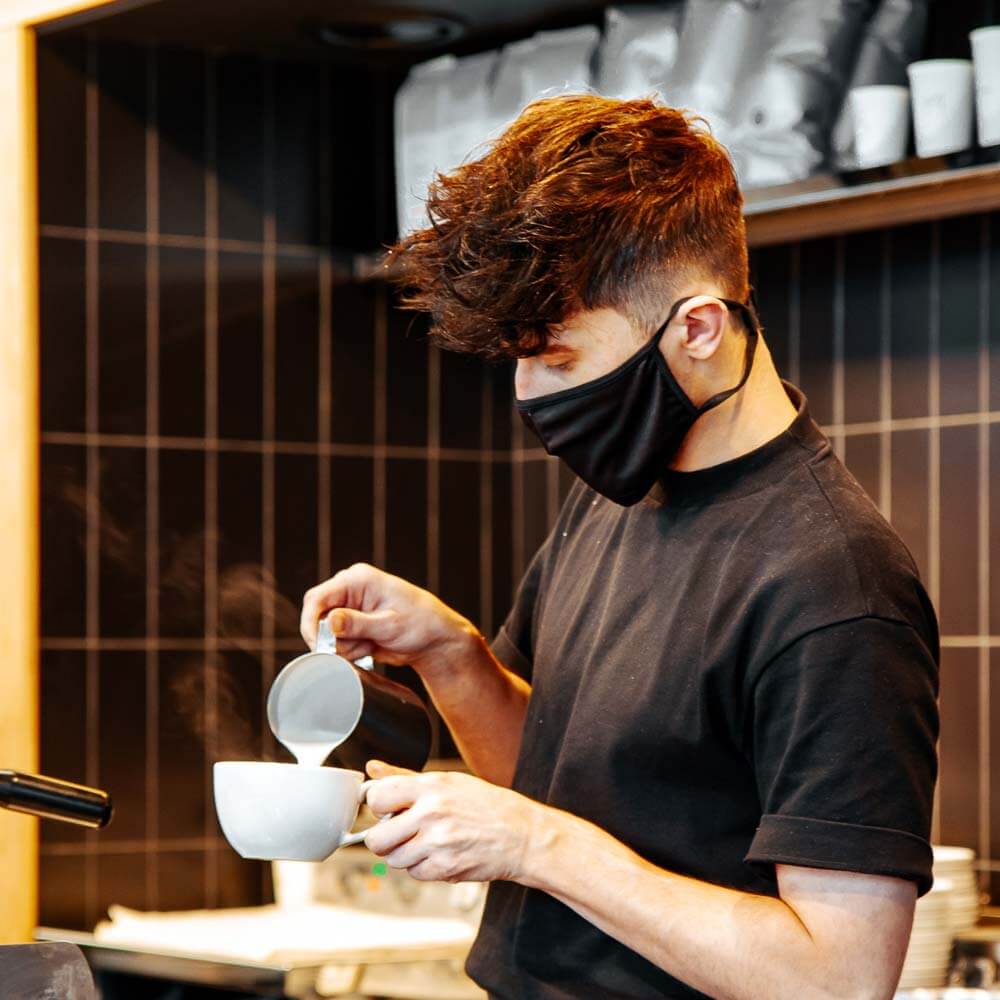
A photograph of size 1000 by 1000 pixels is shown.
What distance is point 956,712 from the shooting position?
289 cm

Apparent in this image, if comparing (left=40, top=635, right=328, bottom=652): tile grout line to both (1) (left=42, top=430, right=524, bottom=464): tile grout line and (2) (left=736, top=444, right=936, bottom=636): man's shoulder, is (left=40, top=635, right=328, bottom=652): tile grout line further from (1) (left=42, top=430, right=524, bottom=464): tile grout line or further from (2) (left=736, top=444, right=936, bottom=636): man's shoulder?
(2) (left=736, top=444, right=936, bottom=636): man's shoulder

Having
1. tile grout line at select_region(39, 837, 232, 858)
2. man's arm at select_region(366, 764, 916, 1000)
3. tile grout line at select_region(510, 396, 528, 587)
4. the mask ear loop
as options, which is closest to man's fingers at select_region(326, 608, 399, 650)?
man's arm at select_region(366, 764, 916, 1000)

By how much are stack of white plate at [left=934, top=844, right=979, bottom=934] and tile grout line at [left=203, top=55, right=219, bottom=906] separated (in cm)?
138

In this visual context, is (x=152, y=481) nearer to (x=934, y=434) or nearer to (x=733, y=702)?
(x=934, y=434)

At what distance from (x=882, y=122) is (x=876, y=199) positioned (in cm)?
13

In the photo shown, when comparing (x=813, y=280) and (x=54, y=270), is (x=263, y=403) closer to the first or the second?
(x=54, y=270)

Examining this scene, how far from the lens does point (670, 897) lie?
1.28 m

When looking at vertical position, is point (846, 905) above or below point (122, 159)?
below

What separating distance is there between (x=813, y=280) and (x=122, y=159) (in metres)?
1.31

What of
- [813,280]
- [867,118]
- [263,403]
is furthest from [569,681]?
[263,403]

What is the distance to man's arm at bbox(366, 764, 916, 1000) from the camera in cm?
124

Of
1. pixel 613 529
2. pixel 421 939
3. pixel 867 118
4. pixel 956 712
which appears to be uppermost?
pixel 867 118

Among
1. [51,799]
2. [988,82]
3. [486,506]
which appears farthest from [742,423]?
[486,506]

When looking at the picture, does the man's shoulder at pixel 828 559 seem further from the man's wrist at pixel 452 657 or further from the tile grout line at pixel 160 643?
the tile grout line at pixel 160 643
